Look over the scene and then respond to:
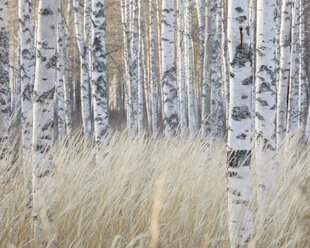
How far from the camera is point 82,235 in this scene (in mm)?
2756

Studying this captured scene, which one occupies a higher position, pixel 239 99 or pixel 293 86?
pixel 239 99

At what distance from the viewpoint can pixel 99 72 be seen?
21.4ft

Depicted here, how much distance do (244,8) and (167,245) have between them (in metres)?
1.88

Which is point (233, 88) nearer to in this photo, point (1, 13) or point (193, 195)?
point (193, 195)

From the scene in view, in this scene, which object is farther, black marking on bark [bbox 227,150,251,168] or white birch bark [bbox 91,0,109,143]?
white birch bark [bbox 91,0,109,143]

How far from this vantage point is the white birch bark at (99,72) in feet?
21.1

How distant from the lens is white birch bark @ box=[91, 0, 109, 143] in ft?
21.1

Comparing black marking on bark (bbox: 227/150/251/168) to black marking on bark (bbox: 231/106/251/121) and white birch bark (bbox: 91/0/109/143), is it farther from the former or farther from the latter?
white birch bark (bbox: 91/0/109/143)

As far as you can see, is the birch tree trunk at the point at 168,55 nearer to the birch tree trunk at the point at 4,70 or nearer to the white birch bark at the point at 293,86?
the birch tree trunk at the point at 4,70

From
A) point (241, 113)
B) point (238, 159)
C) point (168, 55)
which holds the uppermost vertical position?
point (168, 55)

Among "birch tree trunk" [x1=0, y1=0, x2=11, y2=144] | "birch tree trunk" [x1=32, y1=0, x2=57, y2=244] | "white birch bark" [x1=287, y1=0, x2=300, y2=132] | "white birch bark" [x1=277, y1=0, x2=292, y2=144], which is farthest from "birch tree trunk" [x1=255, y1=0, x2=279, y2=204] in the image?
"white birch bark" [x1=287, y1=0, x2=300, y2=132]

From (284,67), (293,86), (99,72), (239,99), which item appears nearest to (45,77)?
(239,99)

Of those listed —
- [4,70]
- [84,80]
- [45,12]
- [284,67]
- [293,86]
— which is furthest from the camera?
[84,80]

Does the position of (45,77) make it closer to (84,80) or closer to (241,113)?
(241,113)
